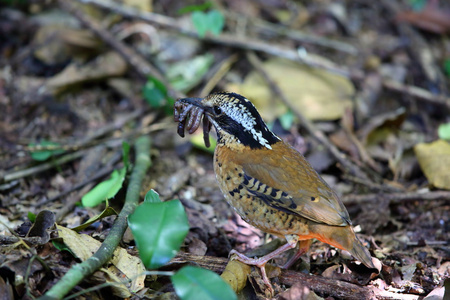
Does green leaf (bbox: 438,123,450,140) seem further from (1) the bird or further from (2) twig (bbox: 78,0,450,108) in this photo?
(1) the bird

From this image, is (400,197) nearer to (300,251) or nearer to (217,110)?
(300,251)

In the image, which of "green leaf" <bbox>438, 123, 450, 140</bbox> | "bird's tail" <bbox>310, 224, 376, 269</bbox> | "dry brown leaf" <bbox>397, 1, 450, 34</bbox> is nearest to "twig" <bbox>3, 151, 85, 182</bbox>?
"bird's tail" <bbox>310, 224, 376, 269</bbox>

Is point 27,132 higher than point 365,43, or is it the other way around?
point 365,43

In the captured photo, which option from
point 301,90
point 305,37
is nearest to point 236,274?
point 301,90

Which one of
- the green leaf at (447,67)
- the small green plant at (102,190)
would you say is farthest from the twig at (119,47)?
the green leaf at (447,67)

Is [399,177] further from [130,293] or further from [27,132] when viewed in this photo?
[27,132]

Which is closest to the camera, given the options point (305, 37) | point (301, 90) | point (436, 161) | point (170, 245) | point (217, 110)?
point (170, 245)

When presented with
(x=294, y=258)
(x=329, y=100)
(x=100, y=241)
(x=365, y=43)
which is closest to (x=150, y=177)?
(x=100, y=241)
